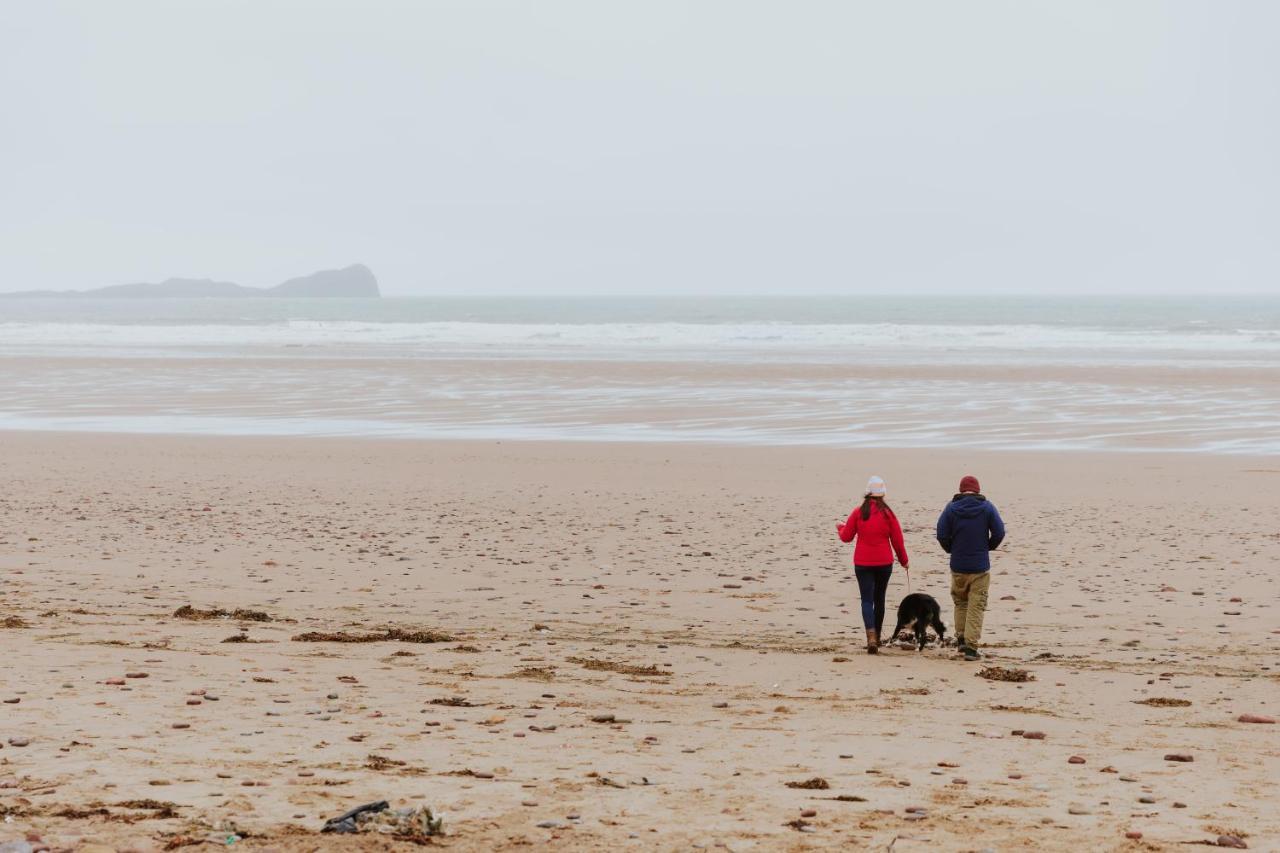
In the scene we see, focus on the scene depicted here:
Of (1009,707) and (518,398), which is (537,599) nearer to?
(1009,707)

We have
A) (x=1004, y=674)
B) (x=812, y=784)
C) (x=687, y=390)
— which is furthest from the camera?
(x=687, y=390)

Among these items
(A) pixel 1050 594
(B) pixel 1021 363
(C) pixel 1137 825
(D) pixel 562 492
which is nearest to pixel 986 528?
(A) pixel 1050 594

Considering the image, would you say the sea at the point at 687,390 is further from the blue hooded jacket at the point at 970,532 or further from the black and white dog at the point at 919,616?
the black and white dog at the point at 919,616

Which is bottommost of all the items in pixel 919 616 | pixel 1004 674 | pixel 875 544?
pixel 1004 674

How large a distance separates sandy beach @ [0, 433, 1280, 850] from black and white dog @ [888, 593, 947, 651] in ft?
1.23

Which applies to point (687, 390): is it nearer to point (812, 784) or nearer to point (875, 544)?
point (875, 544)

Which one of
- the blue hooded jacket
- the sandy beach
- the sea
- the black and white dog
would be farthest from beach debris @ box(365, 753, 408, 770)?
the sea

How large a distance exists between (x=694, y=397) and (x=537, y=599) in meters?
20.5

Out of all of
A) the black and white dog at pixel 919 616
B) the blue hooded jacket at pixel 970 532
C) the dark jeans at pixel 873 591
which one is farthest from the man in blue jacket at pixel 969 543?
the dark jeans at pixel 873 591

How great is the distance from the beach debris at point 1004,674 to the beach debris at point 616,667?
199 centimetres

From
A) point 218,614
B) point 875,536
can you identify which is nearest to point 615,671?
point 875,536

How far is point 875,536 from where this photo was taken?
895 centimetres

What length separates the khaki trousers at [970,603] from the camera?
339 inches

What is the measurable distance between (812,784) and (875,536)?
3.77m
